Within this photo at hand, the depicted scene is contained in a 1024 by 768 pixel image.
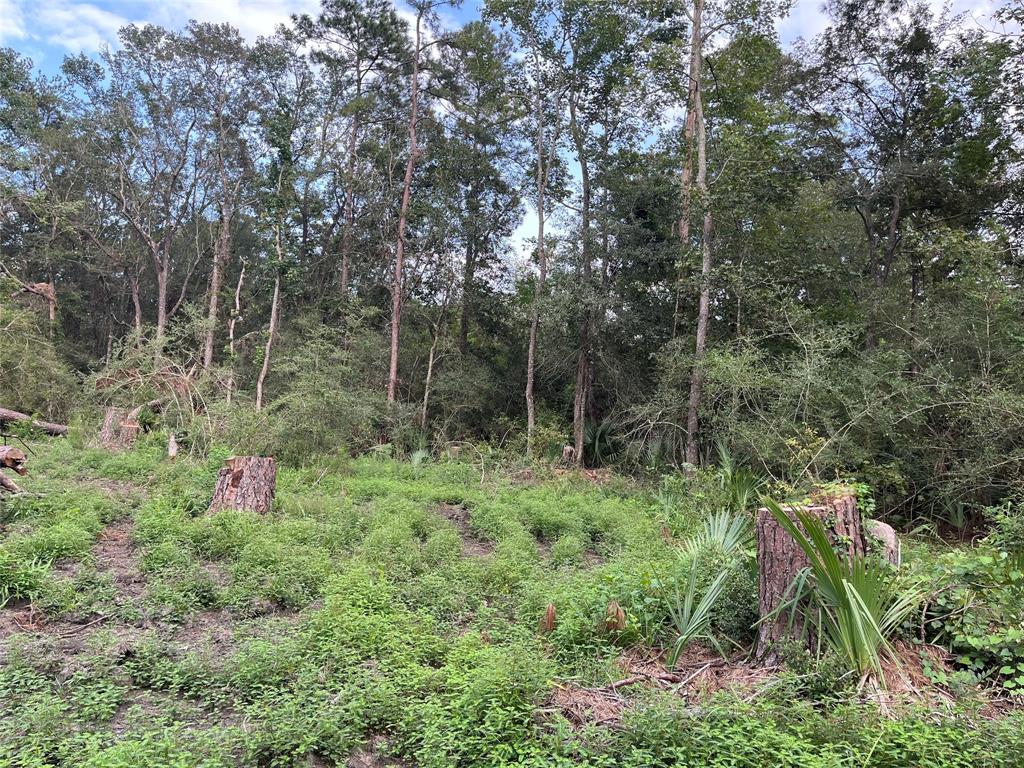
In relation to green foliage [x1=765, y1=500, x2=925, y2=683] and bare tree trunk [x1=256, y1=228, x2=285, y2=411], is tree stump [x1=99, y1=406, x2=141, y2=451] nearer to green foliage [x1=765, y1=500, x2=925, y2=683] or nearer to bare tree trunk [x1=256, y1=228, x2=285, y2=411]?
bare tree trunk [x1=256, y1=228, x2=285, y2=411]

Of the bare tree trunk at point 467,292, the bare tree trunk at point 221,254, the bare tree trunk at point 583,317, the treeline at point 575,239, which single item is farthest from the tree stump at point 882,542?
the bare tree trunk at point 221,254

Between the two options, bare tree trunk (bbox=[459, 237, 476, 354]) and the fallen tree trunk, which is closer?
the fallen tree trunk

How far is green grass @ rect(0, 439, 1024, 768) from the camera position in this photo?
238cm

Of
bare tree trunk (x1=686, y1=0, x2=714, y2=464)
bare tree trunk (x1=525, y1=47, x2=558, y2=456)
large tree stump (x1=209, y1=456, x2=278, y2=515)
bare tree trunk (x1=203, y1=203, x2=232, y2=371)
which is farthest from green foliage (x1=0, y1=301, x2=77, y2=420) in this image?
bare tree trunk (x1=686, y1=0, x2=714, y2=464)

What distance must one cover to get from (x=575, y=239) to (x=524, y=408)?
17.7 ft

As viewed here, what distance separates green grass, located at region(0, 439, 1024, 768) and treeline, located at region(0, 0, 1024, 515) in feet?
13.8

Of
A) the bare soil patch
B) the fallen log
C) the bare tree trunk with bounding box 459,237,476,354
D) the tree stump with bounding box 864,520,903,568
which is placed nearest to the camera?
the tree stump with bounding box 864,520,903,568

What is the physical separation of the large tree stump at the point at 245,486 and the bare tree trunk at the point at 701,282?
7.11m

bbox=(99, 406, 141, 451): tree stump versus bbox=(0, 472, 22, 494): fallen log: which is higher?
bbox=(99, 406, 141, 451): tree stump

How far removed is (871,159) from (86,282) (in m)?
32.1

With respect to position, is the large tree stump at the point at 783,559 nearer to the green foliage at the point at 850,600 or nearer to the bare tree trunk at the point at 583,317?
the green foliage at the point at 850,600

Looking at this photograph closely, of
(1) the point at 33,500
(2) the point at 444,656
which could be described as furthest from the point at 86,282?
(2) the point at 444,656

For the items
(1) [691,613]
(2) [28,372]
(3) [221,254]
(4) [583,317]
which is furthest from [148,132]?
(1) [691,613]

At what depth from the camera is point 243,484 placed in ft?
21.6
